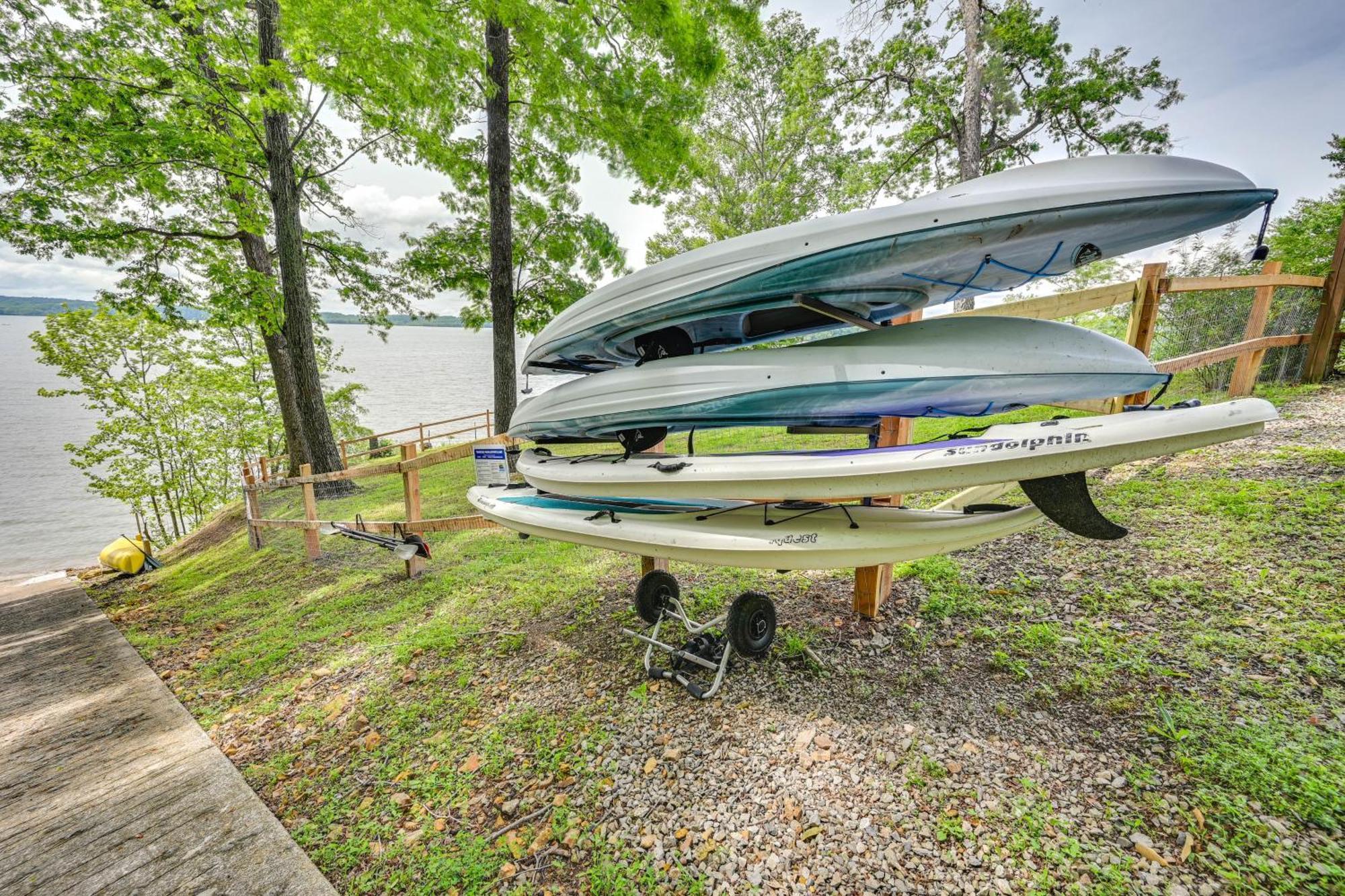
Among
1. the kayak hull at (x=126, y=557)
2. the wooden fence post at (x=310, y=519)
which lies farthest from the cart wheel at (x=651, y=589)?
the kayak hull at (x=126, y=557)

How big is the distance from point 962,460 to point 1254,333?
461 centimetres

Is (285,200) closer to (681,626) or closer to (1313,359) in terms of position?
(681,626)

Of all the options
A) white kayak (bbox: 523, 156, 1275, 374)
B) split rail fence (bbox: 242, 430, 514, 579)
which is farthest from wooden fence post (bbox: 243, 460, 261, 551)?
white kayak (bbox: 523, 156, 1275, 374)

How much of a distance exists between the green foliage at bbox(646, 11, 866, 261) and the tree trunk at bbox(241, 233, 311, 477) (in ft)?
30.5

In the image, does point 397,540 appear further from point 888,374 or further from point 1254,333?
point 1254,333

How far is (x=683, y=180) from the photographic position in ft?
19.4

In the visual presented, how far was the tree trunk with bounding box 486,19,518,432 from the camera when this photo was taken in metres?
5.45

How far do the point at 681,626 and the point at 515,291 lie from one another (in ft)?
17.8

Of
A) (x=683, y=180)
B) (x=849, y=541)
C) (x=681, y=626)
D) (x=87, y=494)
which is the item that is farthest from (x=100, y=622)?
(x=87, y=494)

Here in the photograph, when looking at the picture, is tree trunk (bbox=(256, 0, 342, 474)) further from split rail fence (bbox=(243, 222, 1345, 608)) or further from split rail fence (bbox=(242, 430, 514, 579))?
split rail fence (bbox=(242, 430, 514, 579))

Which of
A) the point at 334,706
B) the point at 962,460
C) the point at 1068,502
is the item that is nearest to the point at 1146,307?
the point at 1068,502

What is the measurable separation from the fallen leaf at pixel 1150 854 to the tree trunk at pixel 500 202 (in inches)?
225

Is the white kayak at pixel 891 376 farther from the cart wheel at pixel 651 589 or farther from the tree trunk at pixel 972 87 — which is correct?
the tree trunk at pixel 972 87

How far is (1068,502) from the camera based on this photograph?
53.2 inches
